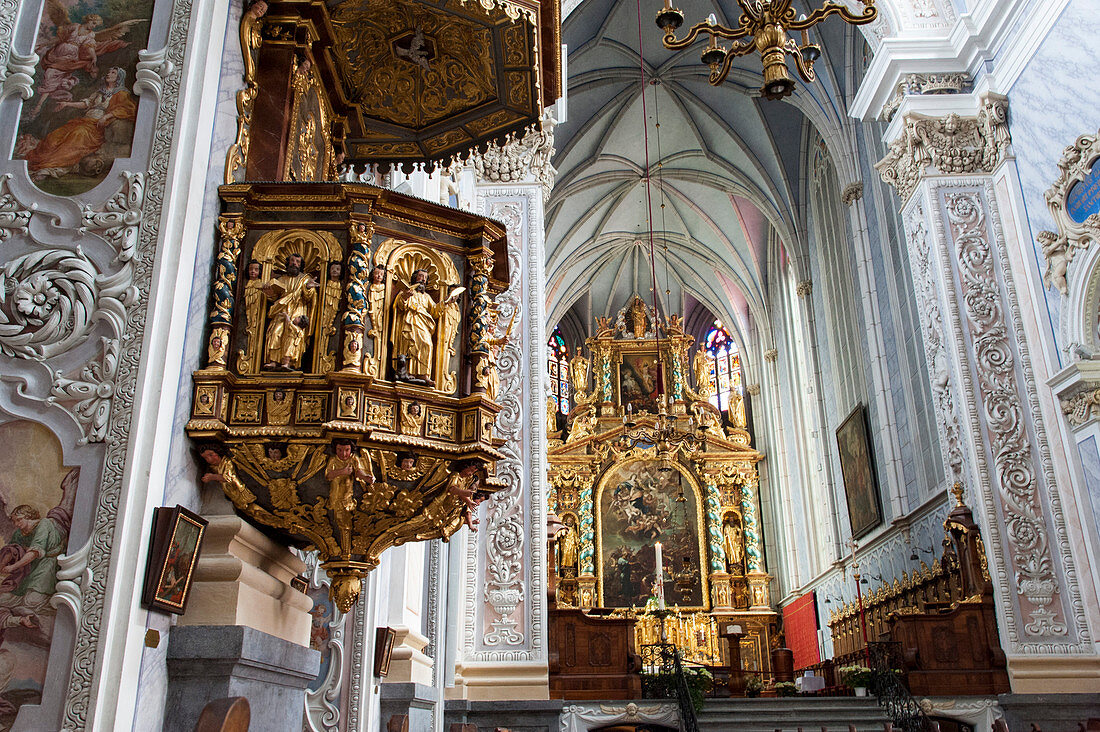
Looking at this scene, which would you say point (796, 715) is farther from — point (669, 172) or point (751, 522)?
point (669, 172)

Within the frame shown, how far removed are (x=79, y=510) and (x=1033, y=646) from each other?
8995 mm

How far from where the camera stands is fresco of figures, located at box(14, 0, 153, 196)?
3998 mm

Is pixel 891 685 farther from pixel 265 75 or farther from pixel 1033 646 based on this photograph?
pixel 265 75

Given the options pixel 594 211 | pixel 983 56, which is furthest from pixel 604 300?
pixel 983 56

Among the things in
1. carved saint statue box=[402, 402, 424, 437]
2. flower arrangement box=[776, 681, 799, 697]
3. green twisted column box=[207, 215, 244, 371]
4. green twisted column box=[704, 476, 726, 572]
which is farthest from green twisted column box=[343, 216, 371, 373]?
green twisted column box=[704, 476, 726, 572]

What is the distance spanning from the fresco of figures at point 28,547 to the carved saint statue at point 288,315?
0.92 m

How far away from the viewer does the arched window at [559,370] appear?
27.5 m

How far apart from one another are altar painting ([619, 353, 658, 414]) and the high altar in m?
0.04

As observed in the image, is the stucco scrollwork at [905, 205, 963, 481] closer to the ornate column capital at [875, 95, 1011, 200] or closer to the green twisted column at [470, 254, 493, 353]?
the ornate column capital at [875, 95, 1011, 200]

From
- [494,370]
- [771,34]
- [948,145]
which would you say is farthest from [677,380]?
[494,370]

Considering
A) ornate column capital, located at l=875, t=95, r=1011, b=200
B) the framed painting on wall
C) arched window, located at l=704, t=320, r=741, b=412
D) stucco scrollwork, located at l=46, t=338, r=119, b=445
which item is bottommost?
stucco scrollwork, located at l=46, t=338, r=119, b=445

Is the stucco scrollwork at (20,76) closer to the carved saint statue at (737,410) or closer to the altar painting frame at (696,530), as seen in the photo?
the altar painting frame at (696,530)

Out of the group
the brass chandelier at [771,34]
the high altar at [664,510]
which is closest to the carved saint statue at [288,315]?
the brass chandelier at [771,34]

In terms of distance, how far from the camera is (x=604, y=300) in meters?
28.0
